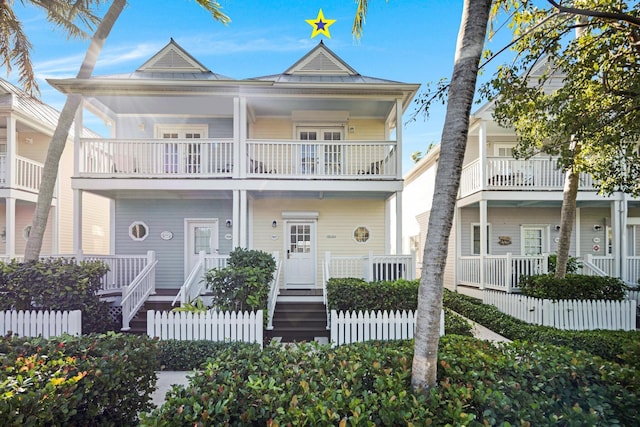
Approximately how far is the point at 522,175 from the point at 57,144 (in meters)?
13.5

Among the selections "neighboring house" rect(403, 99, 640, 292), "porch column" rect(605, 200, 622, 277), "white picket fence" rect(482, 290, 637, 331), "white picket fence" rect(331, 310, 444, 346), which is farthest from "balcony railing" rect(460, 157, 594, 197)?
"white picket fence" rect(331, 310, 444, 346)

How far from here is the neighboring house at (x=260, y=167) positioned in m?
9.75

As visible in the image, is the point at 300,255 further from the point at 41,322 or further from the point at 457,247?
the point at 41,322

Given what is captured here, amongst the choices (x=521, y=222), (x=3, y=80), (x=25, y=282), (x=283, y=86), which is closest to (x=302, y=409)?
(x=25, y=282)

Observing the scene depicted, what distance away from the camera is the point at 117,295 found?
916cm

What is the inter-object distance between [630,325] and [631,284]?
4.27 metres

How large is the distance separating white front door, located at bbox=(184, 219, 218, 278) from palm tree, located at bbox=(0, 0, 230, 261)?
3.93 meters

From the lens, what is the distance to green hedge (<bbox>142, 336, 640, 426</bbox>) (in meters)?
2.42

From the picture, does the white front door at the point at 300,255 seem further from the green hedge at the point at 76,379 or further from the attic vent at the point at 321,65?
the green hedge at the point at 76,379

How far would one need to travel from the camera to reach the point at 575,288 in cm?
863

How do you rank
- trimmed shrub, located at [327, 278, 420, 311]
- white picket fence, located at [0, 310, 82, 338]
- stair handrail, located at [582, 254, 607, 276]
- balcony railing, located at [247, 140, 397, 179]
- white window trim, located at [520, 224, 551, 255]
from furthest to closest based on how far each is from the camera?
white window trim, located at [520, 224, 551, 255], stair handrail, located at [582, 254, 607, 276], balcony railing, located at [247, 140, 397, 179], trimmed shrub, located at [327, 278, 420, 311], white picket fence, located at [0, 310, 82, 338]

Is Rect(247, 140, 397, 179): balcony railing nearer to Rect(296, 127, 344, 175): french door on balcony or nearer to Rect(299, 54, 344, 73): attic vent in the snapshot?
Rect(296, 127, 344, 175): french door on balcony

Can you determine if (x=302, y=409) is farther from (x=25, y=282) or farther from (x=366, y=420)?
(x=25, y=282)

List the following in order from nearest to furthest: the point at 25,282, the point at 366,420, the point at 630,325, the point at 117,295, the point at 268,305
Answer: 1. the point at 366,420
2. the point at 25,282
3. the point at 268,305
4. the point at 630,325
5. the point at 117,295
